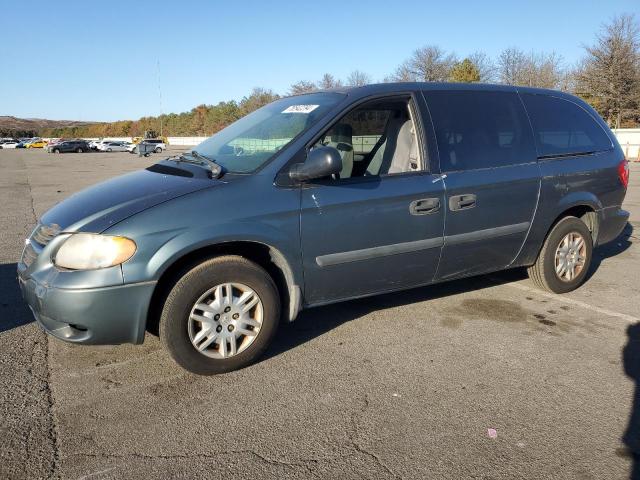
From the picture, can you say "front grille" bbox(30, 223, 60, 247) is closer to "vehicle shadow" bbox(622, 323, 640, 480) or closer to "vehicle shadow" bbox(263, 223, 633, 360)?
"vehicle shadow" bbox(263, 223, 633, 360)

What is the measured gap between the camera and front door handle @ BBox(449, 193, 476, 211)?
3904 mm

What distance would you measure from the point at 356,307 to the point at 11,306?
3.02 metres

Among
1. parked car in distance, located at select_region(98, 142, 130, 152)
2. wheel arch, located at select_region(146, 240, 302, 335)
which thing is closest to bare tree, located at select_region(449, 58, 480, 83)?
parked car in distance, located at select_region(98, 142, 130, 152)

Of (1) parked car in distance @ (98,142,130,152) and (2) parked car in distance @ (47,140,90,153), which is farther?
(1) parked car in distance @ (98,142,130,152)

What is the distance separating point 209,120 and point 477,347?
284 feet

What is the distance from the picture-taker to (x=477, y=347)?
3.69 metres

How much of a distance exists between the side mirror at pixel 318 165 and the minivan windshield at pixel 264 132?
0.26 m

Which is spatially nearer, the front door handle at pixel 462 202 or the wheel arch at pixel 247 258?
the wheel arch at pixel 247 258

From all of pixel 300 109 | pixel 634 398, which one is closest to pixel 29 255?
pixel 300 109

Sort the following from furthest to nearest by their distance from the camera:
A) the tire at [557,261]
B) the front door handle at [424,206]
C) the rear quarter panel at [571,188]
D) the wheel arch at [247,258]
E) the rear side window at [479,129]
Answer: the tire at [557,261]
the rear quarter panel at [571,188]
the rear side window at [479,129]
the front door handle at [424,206]
the wheel arch at [247,258]

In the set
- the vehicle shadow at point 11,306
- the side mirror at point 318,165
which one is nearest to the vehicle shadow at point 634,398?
the side mirror at point 318,165

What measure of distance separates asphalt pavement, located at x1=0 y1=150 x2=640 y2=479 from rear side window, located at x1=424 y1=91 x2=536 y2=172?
4.28 feet

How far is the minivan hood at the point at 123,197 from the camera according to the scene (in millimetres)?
3008

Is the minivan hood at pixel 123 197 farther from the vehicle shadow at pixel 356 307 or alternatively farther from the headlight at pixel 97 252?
the vehicle shadow at pixel 356 307
